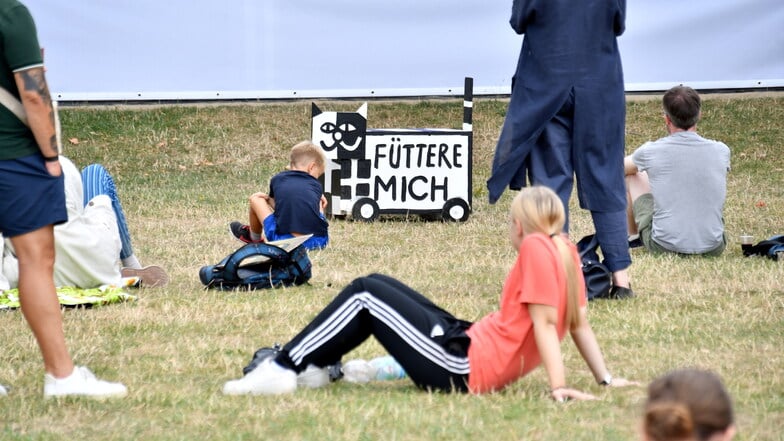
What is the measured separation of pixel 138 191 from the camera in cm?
1191

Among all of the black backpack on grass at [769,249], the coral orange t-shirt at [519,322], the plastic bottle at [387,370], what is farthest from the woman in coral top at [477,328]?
the black backpack on grass at [769,249]

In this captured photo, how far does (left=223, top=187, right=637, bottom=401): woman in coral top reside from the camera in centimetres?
389

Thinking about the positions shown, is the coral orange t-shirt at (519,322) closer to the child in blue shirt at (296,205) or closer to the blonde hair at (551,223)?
the blonde hair at (551,223)

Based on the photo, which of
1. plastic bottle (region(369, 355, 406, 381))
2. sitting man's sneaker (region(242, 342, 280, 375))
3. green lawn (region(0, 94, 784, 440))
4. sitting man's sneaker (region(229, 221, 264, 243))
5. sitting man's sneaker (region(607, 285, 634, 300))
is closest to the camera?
green lawn (region(0, 94, 784, 440))

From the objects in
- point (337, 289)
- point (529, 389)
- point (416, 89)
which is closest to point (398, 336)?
point (529, 389)

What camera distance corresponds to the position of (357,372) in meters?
4.33

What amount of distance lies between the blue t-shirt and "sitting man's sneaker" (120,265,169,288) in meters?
1.38

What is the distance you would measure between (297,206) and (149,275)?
149 centimetres

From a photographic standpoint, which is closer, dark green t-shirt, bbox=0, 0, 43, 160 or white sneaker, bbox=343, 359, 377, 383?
dark green t-shirt, bbox=0, 0, 43, 160

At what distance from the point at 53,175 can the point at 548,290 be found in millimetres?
1827

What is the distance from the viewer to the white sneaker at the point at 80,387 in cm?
409

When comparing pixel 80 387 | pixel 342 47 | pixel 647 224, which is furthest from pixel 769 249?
pixel 342 47

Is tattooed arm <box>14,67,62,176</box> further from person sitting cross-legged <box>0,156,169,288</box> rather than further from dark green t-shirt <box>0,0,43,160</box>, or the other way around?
person sitting cross-legged <box>0,156,169,288</box>

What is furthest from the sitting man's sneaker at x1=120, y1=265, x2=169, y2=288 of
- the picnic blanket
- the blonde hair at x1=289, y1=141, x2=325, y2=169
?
the blonde hair at x1=289, y1=141, x2=325, y2=169
